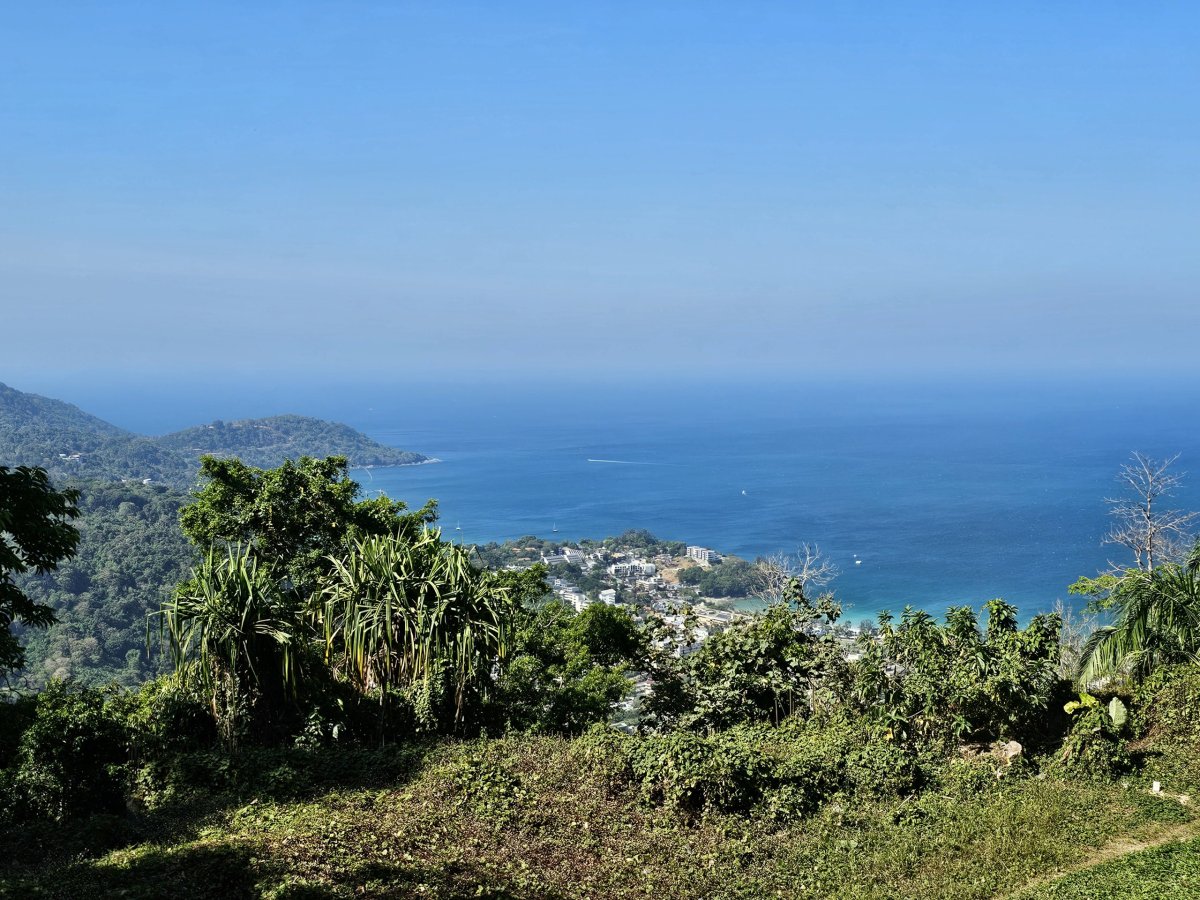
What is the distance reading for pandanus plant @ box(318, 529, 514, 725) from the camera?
8914 mm

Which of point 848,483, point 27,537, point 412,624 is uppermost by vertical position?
point 27,537

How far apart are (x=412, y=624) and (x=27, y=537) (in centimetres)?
351

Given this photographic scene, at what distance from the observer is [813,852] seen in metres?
6.23

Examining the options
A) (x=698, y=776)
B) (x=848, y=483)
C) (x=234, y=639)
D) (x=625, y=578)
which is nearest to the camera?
(x=698, y=776)

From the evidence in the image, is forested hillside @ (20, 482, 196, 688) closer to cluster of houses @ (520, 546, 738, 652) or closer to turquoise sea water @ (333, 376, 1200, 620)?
turquoise sea water @ (333, 376, 1200, 620)

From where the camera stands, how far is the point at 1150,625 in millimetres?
9352

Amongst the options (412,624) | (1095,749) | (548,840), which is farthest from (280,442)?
(1095,749)

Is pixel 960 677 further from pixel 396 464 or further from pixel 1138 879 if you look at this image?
pixel 396 464

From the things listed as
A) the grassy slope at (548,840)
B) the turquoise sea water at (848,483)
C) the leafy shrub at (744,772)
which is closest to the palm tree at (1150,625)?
the grassy slope at (548,840)

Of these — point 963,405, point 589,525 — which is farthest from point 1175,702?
point 963,405

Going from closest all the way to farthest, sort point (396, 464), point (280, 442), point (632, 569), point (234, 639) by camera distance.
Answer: point (234, 639) < point (632, 569) < point (396, 464) < point (280, 442)

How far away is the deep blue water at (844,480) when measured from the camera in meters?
48.8

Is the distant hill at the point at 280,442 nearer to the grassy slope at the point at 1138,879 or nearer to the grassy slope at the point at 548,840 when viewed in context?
the grassy slope at the point at 548,840

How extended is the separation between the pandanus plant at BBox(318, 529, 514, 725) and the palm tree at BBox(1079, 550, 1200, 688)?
6.73 meters
